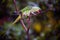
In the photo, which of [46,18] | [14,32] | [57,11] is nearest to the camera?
[14,32]

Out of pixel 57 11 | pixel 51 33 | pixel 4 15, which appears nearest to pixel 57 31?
pixel 51 33

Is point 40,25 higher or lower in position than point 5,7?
lower

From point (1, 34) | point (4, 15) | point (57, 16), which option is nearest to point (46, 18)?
point (57, 16)

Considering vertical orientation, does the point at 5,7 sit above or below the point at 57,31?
above

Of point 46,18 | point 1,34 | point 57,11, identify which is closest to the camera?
point 1,34

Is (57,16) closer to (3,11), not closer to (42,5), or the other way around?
(42,5)

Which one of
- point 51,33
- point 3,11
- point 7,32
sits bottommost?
point 51,33

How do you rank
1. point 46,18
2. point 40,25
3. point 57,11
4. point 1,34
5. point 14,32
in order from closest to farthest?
point 1,34
point 14,32
point 57,11
point 46,18
point 40,25

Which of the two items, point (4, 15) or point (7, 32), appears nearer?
point (7, 32)

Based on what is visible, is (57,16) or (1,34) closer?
(1,34)

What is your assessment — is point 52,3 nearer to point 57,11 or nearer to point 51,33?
point 57,11
